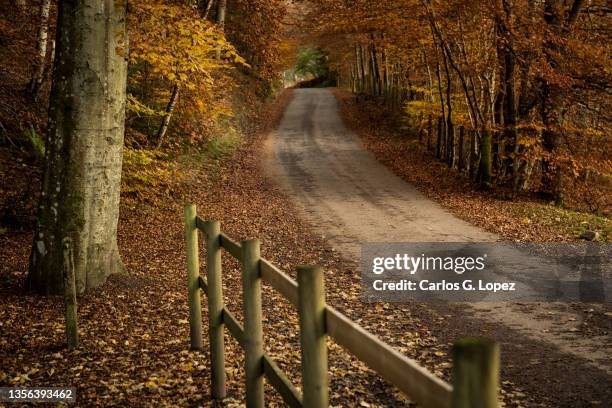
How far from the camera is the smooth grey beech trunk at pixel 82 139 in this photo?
7633 mm

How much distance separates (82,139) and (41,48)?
25.5 feet

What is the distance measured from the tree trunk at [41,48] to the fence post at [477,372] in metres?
14.5

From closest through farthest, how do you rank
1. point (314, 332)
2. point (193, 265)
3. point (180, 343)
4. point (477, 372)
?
point (477, 372) < point (314, 332) < point (193, 265) < point (180, 343)

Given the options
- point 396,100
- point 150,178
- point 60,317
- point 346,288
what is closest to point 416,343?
point 346,288

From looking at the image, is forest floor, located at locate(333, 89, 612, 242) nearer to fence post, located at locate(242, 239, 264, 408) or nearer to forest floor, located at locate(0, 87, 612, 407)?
forest floor, located at locate(0, 87, 612, 407)

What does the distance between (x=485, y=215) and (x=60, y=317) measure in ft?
37.1

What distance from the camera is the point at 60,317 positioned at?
740cm

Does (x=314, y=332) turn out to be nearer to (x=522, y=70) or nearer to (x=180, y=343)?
(x=180, y=343)

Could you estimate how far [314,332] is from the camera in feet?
10.6

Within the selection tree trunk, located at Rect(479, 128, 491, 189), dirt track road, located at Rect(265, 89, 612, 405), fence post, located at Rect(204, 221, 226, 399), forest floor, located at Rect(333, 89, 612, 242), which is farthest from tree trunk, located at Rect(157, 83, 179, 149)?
fence post, located at Rect(204, 221, 226, 399)

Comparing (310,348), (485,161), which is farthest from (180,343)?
(485,161)

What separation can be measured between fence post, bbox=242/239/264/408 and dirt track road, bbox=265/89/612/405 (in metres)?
3.76

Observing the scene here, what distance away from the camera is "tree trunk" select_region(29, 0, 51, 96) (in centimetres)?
1359

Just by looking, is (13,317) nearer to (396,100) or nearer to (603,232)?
(603,232)
